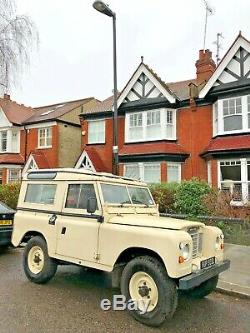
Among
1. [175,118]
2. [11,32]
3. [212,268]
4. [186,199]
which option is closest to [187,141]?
[175,118]

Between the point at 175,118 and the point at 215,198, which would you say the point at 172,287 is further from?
the point at 175,118

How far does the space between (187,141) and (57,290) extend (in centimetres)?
1391

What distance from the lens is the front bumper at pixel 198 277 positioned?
4.43m

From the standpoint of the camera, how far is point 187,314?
498cm

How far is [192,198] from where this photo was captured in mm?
11875

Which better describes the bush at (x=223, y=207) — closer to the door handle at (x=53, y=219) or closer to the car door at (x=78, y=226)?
Answer: the car door at (x=78, y=226)

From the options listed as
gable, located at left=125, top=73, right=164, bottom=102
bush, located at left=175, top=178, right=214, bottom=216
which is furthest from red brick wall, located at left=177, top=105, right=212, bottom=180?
bush, located at left=175, top=178, right=214, bottom=216

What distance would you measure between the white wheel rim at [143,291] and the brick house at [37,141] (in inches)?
737

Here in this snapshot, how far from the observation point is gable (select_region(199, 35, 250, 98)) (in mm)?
16219

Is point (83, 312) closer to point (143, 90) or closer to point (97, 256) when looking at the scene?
point (97, 256)

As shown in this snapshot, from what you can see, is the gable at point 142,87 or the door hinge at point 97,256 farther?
the gable at point 142,87

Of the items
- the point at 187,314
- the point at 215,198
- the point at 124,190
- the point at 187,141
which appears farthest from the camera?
the point at 187,141

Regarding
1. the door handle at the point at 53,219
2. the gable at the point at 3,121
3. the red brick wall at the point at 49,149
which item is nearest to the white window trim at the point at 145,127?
the red brick wall at the point at 49,149

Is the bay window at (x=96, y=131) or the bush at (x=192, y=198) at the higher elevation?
the bay window at (x=96, y=131)
